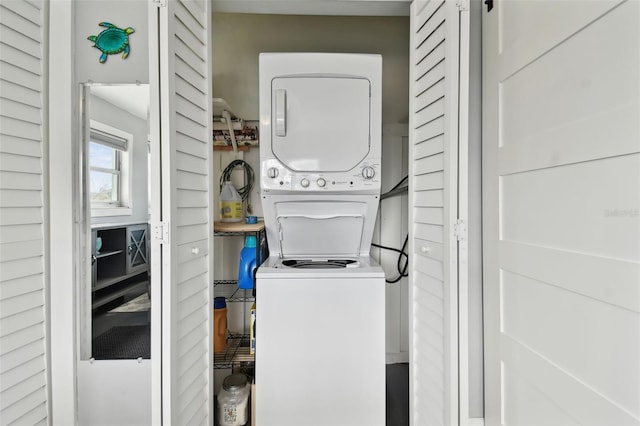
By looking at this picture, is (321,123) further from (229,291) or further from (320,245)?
(229,291)

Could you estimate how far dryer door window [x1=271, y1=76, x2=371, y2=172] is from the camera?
5.80 feet

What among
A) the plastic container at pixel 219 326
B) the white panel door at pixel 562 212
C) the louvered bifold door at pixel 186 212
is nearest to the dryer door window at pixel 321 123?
the louvered bifold door at pixel 186 212

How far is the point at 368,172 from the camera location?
5.89ft

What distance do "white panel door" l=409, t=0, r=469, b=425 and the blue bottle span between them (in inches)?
39.2

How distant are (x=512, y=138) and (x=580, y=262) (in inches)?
22.9

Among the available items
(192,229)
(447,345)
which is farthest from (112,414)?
(447,345)

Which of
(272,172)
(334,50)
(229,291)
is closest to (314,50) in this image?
(334,50)

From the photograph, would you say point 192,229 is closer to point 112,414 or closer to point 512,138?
point 112,414

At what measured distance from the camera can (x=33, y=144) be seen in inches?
51.7

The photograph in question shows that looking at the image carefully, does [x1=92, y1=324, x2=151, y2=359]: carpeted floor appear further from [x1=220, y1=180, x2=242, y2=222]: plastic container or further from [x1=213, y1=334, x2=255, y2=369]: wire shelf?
[x1=220, y1=180, x2=242, y2=222]: plastic container

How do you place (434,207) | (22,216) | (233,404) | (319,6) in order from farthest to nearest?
(233,404)
(319,6)
(434,207)
(22,216)

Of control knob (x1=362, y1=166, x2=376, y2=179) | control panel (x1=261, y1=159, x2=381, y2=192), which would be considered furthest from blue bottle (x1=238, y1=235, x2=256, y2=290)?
control knob (x1=362, y1=166, x2=376, y2=179)

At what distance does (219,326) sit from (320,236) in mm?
897

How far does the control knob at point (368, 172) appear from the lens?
179cm
